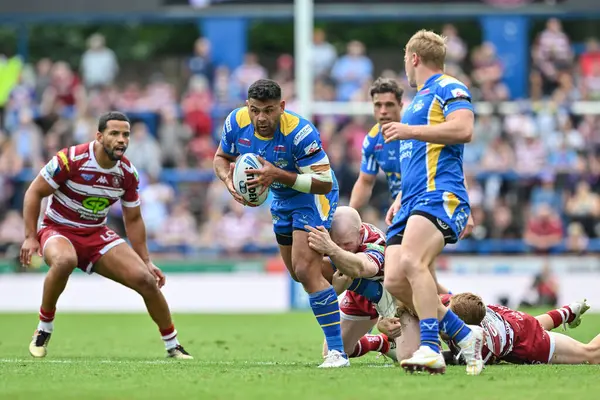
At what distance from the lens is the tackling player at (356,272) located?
29.0 ft

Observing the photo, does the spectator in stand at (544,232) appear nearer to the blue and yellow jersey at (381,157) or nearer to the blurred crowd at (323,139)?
the blurred crowd at (323,139)

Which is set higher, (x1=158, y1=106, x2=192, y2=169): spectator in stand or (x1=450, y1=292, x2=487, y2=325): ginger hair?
(x1=158, y1=106, x2=192, y2=169): spectator in stand

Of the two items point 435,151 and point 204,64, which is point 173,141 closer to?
point 204,64

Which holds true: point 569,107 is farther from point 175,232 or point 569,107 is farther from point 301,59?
point 175,232

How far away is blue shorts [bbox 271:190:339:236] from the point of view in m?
8.97

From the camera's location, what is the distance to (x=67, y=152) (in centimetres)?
1061

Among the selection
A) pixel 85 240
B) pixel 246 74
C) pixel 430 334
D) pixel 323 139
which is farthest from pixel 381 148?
pixel 246 74

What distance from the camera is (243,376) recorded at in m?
8.00

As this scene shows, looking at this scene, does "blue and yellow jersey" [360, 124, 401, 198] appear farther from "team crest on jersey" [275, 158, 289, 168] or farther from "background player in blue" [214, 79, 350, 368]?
"team crest on jersey" [275, 158, 289, 168]

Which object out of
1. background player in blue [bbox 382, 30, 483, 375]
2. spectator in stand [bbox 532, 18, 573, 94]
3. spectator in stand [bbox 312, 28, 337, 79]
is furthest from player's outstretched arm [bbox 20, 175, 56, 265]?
spectator in stand [bbox 532, 18, 573, 94]

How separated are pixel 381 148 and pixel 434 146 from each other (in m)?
3.21

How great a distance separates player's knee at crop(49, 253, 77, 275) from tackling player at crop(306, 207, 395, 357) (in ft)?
8.27

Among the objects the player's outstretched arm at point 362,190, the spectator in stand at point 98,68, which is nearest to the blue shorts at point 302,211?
the player's outstretched arm at point 362,190

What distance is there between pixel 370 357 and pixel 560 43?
14.3m
